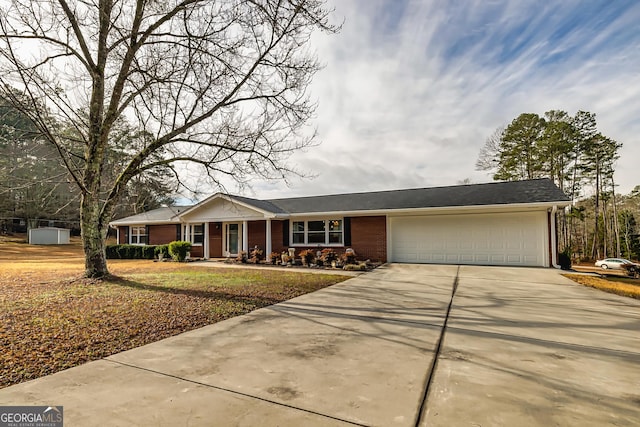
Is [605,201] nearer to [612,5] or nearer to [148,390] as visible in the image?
[612,5]

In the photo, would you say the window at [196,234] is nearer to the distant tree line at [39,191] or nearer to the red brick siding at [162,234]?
the red brick siding at [162,234]

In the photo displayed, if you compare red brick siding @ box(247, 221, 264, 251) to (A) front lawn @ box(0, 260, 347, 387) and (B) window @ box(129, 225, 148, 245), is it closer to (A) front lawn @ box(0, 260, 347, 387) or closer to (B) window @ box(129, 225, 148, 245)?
(A) front lawn @ box(0, 260, 347, 387)

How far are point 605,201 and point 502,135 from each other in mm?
12235

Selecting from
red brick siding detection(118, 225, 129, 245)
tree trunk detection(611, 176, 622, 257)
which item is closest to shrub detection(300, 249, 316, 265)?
red brick siding detection(118, 225, 129, 245)

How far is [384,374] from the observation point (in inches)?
123

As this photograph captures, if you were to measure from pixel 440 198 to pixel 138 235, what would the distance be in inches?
815

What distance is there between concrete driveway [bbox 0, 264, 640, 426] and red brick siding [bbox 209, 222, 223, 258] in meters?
14.6

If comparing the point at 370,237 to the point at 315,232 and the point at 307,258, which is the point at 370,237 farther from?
the point at 307,258

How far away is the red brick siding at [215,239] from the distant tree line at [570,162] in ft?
76.6

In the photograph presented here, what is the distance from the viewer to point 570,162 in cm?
2667

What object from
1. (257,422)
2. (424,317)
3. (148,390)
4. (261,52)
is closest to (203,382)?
(148,390)

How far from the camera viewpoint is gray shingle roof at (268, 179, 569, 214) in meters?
13.0

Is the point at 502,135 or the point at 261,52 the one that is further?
the point at 502,135

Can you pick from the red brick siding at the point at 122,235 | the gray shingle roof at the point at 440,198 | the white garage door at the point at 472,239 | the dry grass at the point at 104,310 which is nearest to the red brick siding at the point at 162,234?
the red brick siding at the point at 122,235
